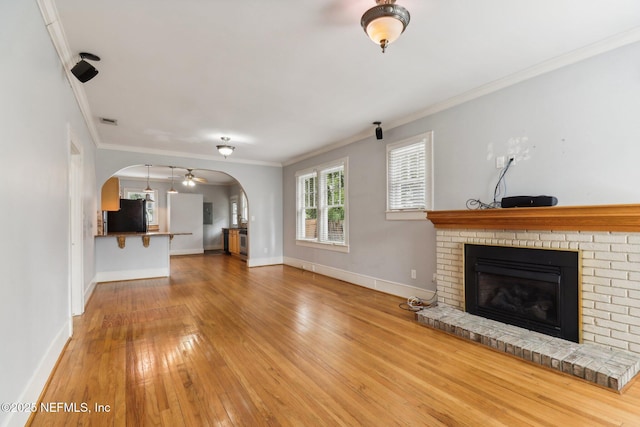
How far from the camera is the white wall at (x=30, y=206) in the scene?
1602 millimetres

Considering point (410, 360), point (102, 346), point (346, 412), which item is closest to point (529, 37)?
point (410, 360)

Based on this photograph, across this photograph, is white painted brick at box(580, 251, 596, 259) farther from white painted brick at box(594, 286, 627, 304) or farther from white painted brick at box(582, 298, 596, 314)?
white painted brick at box(582, 298, 596, 314)

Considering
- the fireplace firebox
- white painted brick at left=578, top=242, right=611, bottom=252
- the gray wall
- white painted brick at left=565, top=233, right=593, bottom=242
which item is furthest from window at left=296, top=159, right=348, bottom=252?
white painted brick at left=578, top=242, right=611, bottom=252

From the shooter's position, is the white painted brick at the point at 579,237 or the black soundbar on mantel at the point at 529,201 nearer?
the white painted brick at the point at 579,237

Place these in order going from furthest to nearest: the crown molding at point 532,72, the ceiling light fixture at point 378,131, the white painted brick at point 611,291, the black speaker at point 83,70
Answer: the ceiling light fixture at point 378,131 → the black speaker at point 83,70 → the crown molding at point 532,72 → the white painted brick at point 611,291

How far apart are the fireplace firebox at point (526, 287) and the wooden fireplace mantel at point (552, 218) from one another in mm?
239

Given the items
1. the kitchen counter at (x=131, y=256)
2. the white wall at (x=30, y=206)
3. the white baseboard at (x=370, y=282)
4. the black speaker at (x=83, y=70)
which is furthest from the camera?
the kitchen counter at (x=131, y=256)

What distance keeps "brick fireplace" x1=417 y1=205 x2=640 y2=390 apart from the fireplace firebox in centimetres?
7

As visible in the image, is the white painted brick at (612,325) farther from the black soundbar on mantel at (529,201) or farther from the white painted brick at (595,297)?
the black soundbar on mantel at (529,201)

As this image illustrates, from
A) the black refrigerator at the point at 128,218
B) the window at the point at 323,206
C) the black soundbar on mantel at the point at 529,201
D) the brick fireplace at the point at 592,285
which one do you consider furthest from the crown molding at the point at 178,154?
the black soundbar on mantel at the point at 529,201

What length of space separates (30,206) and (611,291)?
4.37m

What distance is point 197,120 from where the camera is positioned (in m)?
4.54

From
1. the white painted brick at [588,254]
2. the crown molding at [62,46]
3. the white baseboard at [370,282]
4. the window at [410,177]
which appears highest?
the crown molding at [62,46]

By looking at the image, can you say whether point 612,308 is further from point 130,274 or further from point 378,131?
point 130,274
